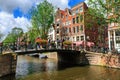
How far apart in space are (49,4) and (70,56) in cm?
1597

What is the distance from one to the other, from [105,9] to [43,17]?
2604 centimetres

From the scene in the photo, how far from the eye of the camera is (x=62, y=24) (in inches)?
2388

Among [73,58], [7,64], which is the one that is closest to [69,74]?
[7,64]

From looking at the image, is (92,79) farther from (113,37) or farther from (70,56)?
(70,56)

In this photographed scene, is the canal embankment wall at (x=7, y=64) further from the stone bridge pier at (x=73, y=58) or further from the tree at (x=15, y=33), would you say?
the tree at (x=15, y=33)

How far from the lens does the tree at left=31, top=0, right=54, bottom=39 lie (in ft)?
170

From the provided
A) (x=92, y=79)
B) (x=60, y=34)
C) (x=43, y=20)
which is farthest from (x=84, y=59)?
(x=60, y=34)

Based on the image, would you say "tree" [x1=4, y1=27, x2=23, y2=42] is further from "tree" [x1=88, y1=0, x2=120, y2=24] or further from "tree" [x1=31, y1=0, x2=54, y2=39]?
"tree" [x1=88, y1=0, x2=120, y2=24]

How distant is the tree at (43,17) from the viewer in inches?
2036

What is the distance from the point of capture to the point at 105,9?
2756 centimetres

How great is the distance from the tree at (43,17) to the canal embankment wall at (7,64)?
2529 centimetres

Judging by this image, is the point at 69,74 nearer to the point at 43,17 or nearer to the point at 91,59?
the point at 91,59

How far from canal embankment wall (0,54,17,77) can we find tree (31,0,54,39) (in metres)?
25.3

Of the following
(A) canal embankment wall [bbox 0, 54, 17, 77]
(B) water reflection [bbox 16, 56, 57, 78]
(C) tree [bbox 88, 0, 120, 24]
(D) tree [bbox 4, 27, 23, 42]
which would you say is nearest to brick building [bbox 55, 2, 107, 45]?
(B) water reflection [bbox 16, 56, 57, 78]
